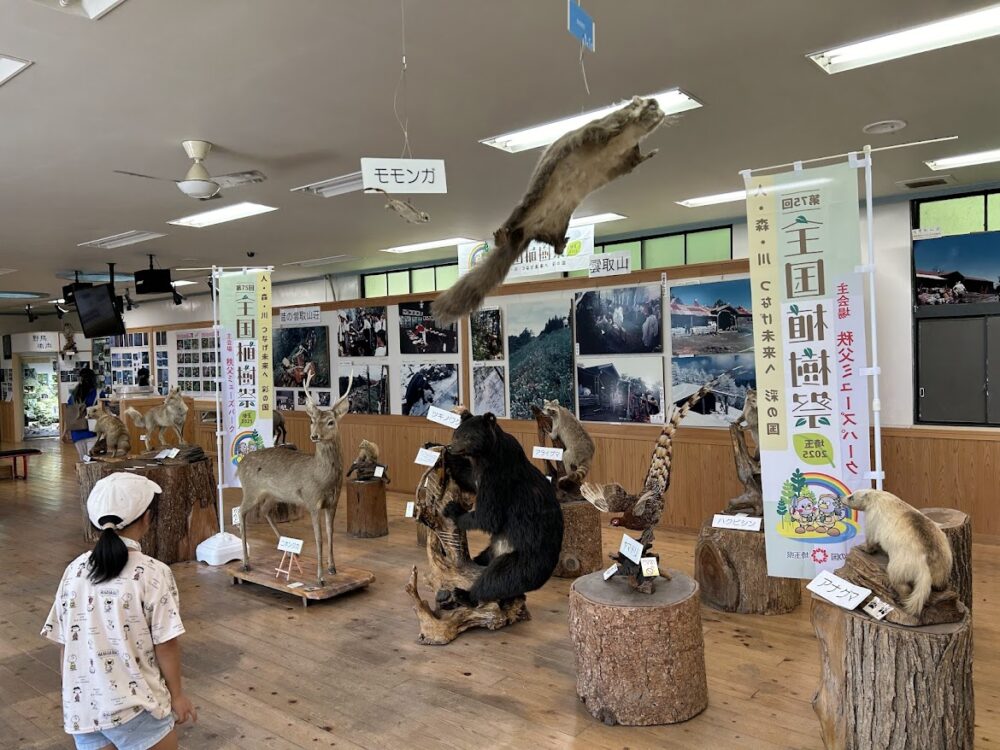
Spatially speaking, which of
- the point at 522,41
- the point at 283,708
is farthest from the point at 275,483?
the point at 522,41

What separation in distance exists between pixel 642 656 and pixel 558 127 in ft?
9.55

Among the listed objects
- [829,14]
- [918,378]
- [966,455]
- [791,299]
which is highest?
[829,14]

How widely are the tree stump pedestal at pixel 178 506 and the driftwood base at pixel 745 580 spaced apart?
377 cm

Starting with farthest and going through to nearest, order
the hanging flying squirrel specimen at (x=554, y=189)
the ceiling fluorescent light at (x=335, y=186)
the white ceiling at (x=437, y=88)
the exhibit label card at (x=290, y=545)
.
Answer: the ceiling fluorescent light at (x=335, y=186) → the exhibit label card at (x=290, y=545) → the white ceiling at (x=437, y=88) → the hanging flying squirrel specimen at (x=554, y=189)

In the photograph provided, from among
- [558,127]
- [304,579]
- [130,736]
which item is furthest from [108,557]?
[558,127]

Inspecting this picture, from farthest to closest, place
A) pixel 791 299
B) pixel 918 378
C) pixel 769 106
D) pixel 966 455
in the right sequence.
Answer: pixel 918 378, pixel 966 455, pixel 769 106, pixel 791 299

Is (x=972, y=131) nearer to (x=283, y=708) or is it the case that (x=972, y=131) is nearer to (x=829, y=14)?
(x=829, y=14)

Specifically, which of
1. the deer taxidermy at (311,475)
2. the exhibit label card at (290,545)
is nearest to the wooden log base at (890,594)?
the deer taxidermy at (311,475)

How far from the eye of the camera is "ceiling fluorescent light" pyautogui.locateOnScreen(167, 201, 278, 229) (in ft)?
19.9

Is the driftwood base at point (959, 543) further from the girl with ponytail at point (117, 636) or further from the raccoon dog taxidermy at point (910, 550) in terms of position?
the girl with ponytail at point (117, 636)

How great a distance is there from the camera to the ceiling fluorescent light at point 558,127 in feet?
11.9

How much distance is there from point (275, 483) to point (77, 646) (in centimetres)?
253

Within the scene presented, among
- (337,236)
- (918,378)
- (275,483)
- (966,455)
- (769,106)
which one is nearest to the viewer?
(769,106)

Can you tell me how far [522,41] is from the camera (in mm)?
2932
